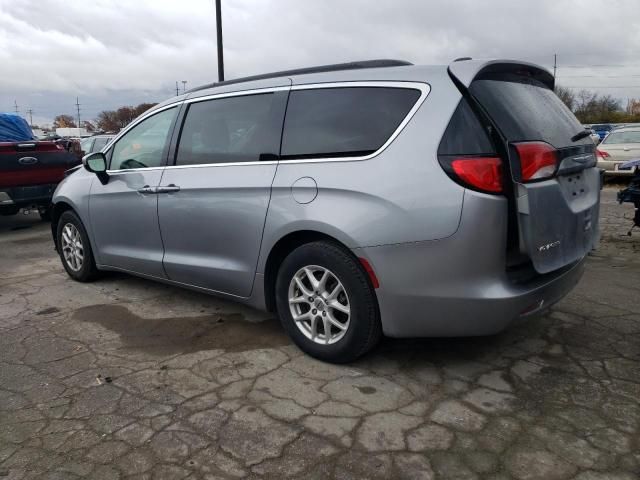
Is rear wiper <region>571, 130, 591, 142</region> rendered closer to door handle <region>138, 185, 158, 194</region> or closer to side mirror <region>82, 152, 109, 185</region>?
door handle <region>138, 185, 158, 194</region>

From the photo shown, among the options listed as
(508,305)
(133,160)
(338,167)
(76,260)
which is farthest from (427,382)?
(76,260)

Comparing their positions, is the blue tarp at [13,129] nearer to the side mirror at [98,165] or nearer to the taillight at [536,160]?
the side mirror at [98,165]

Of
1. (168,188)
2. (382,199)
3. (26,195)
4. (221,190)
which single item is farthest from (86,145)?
(382,199)

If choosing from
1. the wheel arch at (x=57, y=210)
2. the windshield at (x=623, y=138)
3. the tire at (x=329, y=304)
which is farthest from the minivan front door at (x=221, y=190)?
the windshield at (x=623, y=138)

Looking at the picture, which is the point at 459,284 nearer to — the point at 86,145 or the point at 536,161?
the point at 536,161

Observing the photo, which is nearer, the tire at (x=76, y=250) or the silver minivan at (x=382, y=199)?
the silver minivan at (x=382, y=199)

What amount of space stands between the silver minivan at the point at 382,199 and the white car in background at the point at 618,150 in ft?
36.5

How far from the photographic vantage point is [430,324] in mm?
3023

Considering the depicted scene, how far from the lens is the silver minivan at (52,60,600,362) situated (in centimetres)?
285

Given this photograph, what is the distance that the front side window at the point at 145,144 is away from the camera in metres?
4.44

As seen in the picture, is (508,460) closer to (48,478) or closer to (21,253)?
(48,478)

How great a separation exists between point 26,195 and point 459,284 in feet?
25.9

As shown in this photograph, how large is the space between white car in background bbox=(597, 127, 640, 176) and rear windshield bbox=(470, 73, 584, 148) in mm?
11097

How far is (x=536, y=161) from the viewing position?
2887 mm
